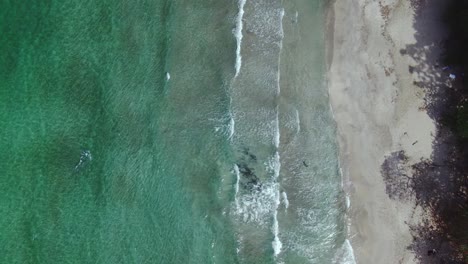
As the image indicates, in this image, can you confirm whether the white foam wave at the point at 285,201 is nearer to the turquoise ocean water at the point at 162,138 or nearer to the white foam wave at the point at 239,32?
the turquoise ocean water at the point at 162,138

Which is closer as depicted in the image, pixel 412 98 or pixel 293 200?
pixel 293 200

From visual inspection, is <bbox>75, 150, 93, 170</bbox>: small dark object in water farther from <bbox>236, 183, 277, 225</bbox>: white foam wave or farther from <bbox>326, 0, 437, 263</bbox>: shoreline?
<bbox>326, 0, 437, 263</bbox>: shoreline

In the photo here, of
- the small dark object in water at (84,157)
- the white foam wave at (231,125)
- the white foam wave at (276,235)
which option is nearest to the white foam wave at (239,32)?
the white foam wave at (231,125)

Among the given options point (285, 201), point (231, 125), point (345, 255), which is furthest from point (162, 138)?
point (345, 255)

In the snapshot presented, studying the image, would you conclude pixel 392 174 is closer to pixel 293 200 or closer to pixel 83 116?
pixel 293 200

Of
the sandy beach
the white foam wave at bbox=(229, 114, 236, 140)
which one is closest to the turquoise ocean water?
the white foam wave at bbox=(229, 114, 236, 140)

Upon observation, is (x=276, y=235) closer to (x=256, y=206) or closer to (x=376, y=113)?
(x=256, y=206)

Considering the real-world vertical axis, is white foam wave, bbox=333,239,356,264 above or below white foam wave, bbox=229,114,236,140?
below

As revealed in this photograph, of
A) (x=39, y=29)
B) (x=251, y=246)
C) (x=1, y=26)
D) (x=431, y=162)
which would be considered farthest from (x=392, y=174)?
(x=1, y=26)
